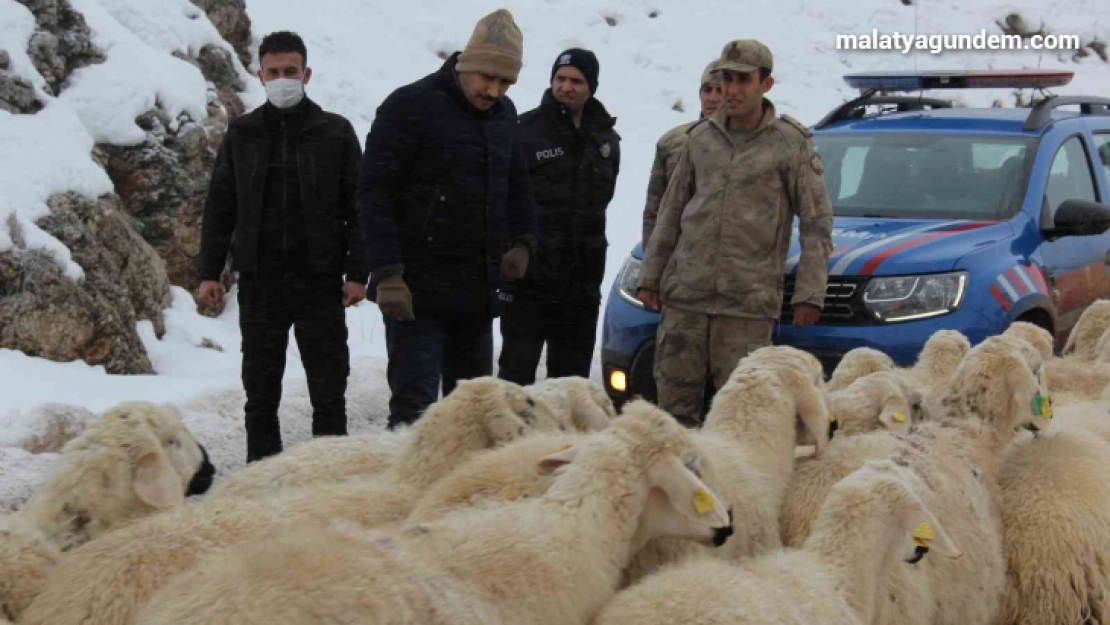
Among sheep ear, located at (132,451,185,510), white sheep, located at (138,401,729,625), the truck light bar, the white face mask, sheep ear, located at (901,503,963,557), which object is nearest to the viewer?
white sheep, located at (138,401,729,625)

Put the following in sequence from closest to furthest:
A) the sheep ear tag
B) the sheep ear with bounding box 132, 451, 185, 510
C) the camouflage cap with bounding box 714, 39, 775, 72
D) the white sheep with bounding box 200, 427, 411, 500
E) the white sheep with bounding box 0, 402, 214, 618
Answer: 1. the white sheep with bounding box 0, 402, 214, 618
2. the sheep ear with bounding box 132, 451, 185, 510
3. the white sheep with bounding box 200, 427, 411, 500
4. the sheep ear tag
5. the camouflage cap with bounding box 714, 39, 775, 72

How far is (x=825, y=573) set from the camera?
3.74 metres

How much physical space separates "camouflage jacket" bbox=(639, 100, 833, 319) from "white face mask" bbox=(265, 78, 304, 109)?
2271mm

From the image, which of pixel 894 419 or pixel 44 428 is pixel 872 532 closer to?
pixel 894 419

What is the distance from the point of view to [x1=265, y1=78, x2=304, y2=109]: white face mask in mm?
6480

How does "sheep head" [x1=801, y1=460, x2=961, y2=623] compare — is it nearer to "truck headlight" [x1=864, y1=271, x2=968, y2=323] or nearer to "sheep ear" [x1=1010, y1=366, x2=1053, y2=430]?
"sheep ear" [x1=1010, y1=366, x2=1053, y2=430]

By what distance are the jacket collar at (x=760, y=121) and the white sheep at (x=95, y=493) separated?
3.29m

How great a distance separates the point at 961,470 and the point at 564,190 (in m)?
3.13

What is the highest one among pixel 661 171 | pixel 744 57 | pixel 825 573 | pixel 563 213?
pixel 744 57

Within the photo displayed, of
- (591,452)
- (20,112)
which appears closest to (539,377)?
(20,112)

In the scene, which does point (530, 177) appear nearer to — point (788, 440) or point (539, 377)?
point (788, 440)

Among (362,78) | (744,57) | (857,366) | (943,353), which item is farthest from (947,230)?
(362,78)

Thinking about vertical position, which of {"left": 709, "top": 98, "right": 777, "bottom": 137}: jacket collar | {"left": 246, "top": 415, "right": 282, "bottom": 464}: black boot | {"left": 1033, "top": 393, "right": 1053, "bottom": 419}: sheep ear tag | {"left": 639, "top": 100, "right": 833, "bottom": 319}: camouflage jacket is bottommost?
{"left": 246, "top": 415, "right": 282, "bottom": 464}: black boot

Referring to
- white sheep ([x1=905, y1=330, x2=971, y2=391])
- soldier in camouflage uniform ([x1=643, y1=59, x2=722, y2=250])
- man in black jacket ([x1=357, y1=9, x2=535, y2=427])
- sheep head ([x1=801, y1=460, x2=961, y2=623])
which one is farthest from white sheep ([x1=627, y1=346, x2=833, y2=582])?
soldier in camouflage uniform ([x1=643, y1=59, x2=722, y2=250])
